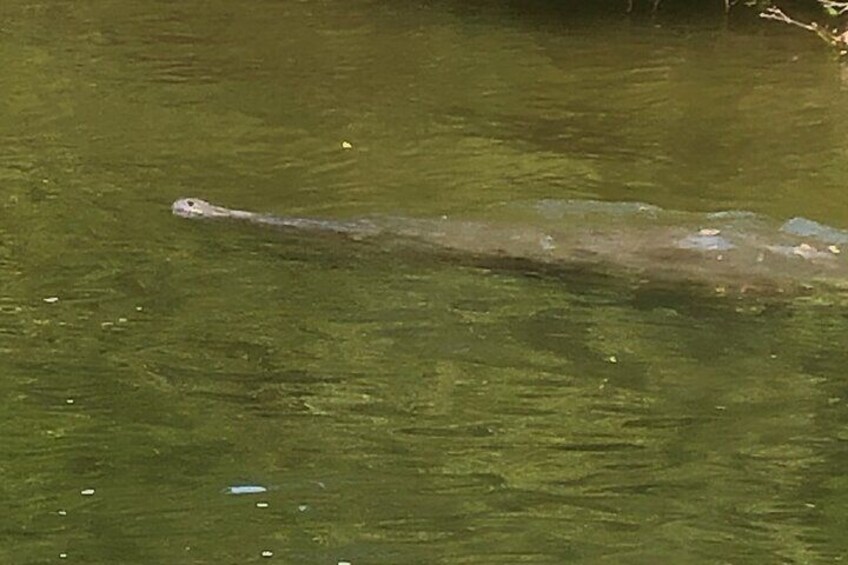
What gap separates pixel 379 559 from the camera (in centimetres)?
653

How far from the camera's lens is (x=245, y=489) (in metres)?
7.12

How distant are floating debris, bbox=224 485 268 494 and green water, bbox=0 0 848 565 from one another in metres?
0.05

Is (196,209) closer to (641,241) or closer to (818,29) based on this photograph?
(641,241)

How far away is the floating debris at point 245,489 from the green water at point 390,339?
54mm

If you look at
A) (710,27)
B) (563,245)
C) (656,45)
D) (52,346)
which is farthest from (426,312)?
(710,27)

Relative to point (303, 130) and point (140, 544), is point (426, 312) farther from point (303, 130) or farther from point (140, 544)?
point (303, 130)

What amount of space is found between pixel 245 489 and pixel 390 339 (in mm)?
Result: 1914

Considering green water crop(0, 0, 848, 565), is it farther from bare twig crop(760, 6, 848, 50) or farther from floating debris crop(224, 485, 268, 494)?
bare twig crop(760, 6, 848, 50)

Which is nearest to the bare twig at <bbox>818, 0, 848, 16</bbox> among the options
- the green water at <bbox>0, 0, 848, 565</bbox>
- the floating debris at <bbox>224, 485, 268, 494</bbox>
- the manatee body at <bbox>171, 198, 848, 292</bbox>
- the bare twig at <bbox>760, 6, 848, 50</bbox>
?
the bare twig at <bbox>760, 6, 848, 50</bbox>

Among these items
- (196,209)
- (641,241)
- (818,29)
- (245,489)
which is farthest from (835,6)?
(245,489)

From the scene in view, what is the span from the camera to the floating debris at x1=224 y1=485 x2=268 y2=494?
7.10 meters

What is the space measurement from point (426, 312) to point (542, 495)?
90.4 inches

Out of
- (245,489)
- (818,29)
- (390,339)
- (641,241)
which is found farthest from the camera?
(818,29)

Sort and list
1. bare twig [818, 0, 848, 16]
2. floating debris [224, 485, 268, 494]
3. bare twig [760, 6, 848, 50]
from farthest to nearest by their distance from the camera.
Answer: bare twig [818, 0, 848, 16], bare twig [760, 6, 848, 50], floating debris [224, 485, 268, 494]
